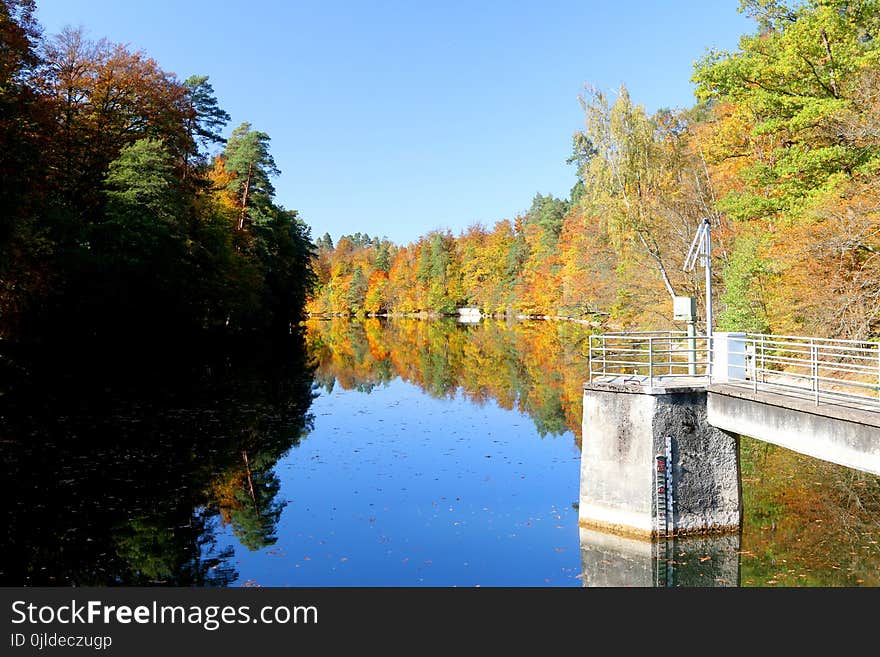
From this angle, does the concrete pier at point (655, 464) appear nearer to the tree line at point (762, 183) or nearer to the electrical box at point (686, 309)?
the electrical box at point (686, 309)

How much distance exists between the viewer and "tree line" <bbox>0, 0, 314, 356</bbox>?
28922mm

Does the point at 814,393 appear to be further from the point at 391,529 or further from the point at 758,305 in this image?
→ the point at 758,305

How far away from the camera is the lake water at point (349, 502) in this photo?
35.3 ft

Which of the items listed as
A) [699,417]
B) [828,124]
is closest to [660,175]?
[828,124]

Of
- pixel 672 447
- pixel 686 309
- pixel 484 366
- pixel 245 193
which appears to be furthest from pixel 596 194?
pixel 245 193

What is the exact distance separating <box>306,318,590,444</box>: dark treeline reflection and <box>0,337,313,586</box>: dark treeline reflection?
279 inches

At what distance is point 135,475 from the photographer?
15.8m

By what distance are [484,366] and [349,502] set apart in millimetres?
24345

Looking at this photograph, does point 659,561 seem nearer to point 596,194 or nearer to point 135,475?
point 135,475

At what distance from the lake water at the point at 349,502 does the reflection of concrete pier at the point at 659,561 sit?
39mm

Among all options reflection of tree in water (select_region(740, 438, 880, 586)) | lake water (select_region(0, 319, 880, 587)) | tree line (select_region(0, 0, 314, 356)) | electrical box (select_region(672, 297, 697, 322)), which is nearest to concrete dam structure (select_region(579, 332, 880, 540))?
lake water (select_region(0, 319, 880, 587))

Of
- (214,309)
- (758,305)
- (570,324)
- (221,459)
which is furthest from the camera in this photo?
(570,324)
